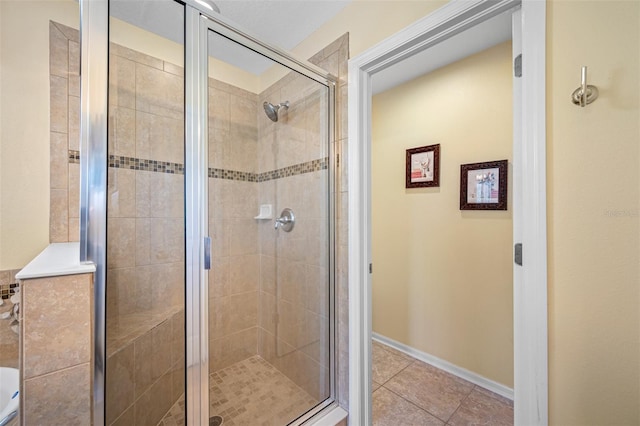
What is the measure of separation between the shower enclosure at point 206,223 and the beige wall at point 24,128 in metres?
0.61

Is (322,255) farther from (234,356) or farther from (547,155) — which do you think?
(547,155)

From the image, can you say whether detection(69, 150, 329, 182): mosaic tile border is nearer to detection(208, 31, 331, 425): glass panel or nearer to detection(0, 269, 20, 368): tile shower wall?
detection(208, 31, 331, 425): glass panel

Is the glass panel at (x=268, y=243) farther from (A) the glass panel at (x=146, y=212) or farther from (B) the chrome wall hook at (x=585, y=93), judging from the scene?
(B) the chrome wall hook at (x=585, y=93)

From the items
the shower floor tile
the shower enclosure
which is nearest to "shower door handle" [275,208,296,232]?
the shower enclosure

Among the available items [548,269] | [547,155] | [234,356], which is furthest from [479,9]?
[234,356]

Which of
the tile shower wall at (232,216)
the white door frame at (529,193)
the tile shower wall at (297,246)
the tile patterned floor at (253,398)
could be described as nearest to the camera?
the white door frame at (529,193)

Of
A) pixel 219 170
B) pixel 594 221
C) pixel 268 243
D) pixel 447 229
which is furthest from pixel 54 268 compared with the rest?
pixel 447 229

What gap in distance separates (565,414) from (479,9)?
144 cm

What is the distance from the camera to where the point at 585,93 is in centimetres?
71

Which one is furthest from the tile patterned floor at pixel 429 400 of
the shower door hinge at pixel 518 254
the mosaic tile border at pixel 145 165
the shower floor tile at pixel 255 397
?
the mosaic tile border at pixel 145 165

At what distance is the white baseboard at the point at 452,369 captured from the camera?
1697 millimetres

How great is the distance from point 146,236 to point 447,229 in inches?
Answer: 79.5

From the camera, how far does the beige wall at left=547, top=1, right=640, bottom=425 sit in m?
0.68

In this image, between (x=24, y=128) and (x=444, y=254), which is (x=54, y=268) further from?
(x=444, y=254)
